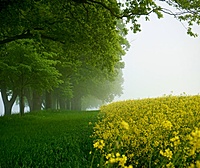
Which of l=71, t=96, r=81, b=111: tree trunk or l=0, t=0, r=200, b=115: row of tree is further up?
l=0, t=0, r=200, b=115: row of tree

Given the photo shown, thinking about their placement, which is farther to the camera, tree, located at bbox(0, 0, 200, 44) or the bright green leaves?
the bright green leaves

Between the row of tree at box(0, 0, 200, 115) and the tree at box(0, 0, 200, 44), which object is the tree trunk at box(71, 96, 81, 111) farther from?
the tree at box(0, 0, 200, 44)

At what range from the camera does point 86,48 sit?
17.7 m

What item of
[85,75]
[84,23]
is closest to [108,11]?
[84,23]

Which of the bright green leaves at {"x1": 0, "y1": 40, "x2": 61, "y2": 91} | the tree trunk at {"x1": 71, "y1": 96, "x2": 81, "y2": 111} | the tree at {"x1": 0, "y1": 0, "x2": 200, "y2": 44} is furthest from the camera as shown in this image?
the tree trunk at {"x1": 71, "y1": 96, "x2": 81, "y2": 111}

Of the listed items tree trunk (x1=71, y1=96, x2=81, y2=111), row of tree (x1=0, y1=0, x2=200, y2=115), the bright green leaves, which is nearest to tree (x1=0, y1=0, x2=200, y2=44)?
row of tree (x1=0, y1=0, x2=200, y2=115)

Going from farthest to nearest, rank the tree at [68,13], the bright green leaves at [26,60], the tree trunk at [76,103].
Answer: the tree trunk at [76,103]
the bright green leaves at [26,60]
the tree at [68,13]

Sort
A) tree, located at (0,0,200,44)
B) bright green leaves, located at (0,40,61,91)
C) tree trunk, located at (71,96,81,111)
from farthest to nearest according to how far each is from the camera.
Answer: tree trunk, located at (71,96,81,111), bright green leaves, located at (0,40,61,91), tree, located at (0,0,200,44)

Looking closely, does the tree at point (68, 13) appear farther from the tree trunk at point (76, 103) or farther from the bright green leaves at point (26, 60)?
the tree trunk at point (76, 103)

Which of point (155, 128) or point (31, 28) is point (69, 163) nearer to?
point (155, 128)

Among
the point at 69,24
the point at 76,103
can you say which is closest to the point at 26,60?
the point at 69,24

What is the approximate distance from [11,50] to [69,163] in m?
14.9

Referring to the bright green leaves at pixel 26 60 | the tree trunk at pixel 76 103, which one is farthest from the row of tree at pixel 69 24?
the tree trunk at pixel 76 103

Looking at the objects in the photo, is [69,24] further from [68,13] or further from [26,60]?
[26,60]
